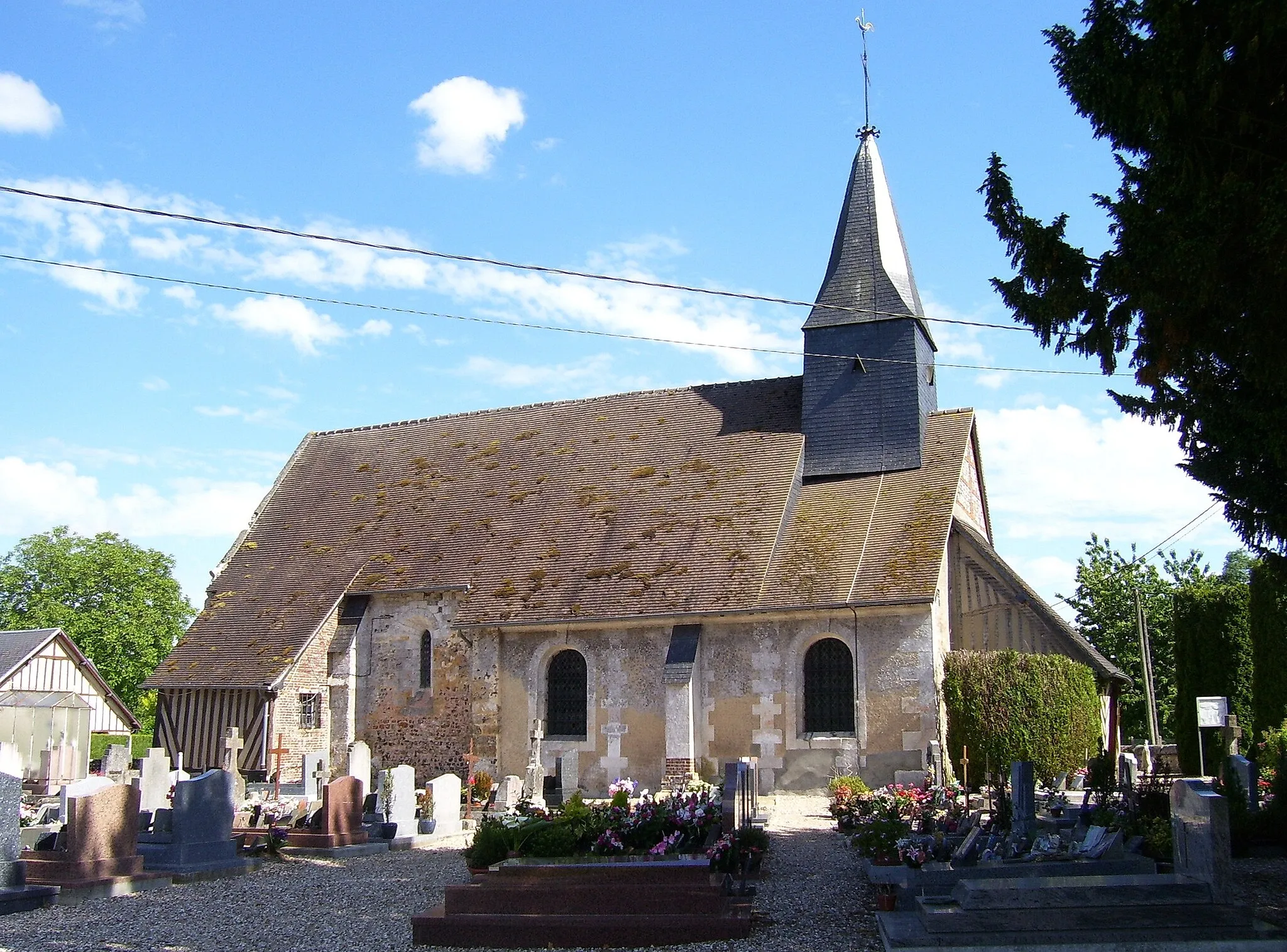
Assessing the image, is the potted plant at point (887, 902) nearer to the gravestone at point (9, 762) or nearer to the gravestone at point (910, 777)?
the gravestone at point (910, 777)

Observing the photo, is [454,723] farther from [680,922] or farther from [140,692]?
[140,692]

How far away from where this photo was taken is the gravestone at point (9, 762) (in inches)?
457

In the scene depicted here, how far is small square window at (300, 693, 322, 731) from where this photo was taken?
22078mm

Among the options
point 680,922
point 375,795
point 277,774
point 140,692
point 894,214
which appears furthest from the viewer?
point 140,692

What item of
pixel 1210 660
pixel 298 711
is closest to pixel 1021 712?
pixel 1210 660

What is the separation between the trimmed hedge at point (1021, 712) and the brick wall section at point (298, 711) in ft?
38.0

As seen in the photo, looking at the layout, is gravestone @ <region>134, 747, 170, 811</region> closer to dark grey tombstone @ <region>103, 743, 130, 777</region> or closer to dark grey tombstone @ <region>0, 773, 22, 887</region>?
dark grey tombstone @ <region>0, 773, 22, 887</region>

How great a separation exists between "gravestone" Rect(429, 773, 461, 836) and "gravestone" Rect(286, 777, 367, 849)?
1.38 meters

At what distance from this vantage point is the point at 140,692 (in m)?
49.3

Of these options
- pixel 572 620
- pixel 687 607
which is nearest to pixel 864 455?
pixel 687 607

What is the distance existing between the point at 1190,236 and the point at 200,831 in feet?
38.8

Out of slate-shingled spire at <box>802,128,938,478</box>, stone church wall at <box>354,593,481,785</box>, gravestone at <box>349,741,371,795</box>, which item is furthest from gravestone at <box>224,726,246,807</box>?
slate-shingled spire at <box>802,128,938,478</box>

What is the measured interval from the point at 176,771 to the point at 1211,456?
18.0 metres

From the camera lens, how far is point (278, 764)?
18.4 metres
